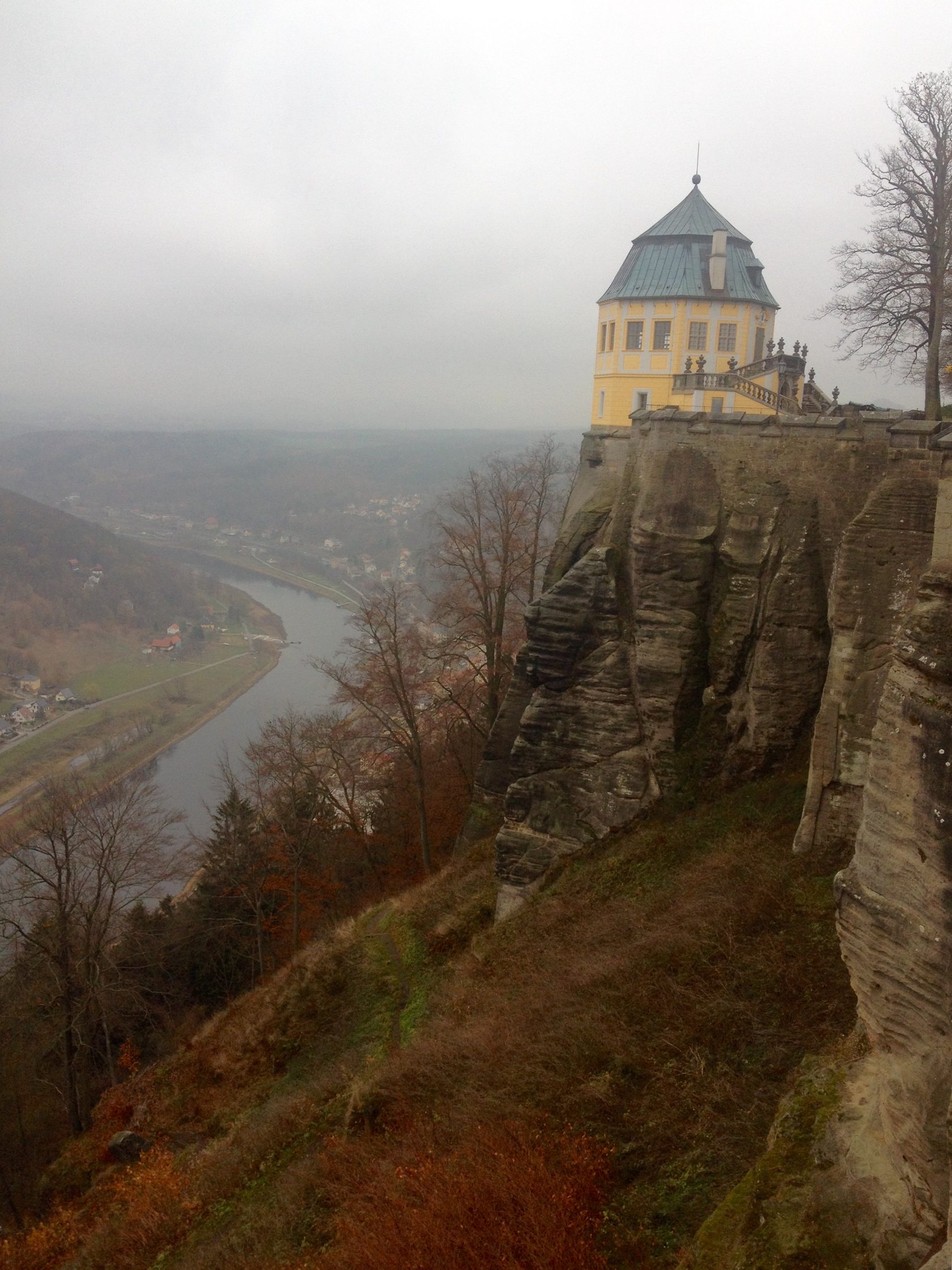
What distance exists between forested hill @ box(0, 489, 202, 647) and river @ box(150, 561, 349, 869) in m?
11.9

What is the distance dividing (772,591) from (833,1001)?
23.3ft

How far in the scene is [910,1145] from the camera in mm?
6094

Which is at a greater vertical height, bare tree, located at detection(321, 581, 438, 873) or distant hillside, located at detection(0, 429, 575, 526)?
distant hillside, located at detection(0, 429, 575, 526)

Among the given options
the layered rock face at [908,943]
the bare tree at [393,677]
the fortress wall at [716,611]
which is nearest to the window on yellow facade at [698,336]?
the fortress wall at [716,611]

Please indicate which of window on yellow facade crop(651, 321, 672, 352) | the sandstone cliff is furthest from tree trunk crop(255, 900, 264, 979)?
window on yellow facade crop(651, 321, 672, 352)

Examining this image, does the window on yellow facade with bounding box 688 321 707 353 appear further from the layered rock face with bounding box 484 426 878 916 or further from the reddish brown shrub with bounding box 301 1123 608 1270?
the reddish brown shrub with bounding box 301 1123 608 1270

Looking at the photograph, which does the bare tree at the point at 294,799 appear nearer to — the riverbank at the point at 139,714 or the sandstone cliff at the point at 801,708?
the sandstone cliff at the point at 801,708

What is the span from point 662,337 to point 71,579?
280 feet

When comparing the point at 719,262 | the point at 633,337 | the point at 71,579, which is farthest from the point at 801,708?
the point at 71,579

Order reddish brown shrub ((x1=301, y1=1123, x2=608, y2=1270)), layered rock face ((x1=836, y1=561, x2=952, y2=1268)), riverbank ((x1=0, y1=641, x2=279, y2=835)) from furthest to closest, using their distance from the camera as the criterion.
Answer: riverbank ((x1=0, y1=641, x2=279, y2=835)) < reddish brown shrub ((x1=301, y1=1123, x2=608, y2=1270)) < layered rock face ((x1=836, y1=561, x2=952, y2=1268))

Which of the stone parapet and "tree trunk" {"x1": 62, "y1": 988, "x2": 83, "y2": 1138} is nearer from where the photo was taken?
the stone parapet

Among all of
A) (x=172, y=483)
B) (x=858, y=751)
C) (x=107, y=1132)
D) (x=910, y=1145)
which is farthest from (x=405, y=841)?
(x=172, y=483)

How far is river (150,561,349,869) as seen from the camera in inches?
1805

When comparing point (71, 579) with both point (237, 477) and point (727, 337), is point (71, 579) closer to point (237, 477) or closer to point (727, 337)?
point (237, 477)
